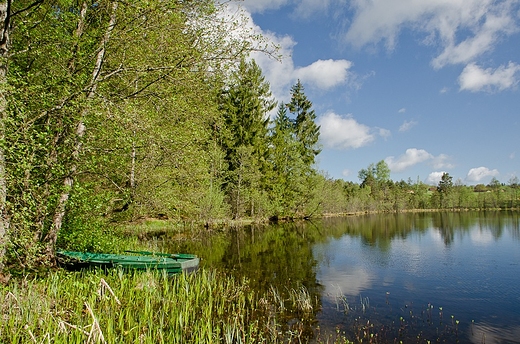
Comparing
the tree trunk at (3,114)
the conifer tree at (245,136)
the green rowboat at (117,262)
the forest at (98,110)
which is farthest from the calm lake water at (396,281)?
the conifer tree at (245,136)

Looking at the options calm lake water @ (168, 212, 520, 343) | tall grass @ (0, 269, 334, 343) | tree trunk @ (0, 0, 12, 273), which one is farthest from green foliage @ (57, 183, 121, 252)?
calm lake water @ (168, 212, 520, 343)

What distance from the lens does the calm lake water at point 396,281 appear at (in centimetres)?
899

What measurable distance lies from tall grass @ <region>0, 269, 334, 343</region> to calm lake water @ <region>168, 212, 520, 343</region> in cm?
200

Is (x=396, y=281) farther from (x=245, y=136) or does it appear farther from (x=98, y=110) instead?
(x=245, y=136)

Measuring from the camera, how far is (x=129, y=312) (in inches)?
261

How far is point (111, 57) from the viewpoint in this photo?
10453mm

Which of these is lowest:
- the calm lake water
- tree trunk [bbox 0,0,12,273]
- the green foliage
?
the calm lake water

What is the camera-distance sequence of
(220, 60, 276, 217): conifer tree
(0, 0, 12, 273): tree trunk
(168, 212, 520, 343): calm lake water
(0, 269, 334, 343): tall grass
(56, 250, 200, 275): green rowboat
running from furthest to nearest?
(220, 60, 276, 217): conifer tree, (56, 250, 200, 275): green rowboat, (168, 212, 520, 343): calm lake water, (0, 0, 12, 273): tree trunk, (0, 269, 334, 343): tall grass

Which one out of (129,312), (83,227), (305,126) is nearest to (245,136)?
(305,126)

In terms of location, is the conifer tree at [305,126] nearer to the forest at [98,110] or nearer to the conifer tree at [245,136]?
the conifer tree at [245,136]

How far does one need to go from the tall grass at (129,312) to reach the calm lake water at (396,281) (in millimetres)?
1996

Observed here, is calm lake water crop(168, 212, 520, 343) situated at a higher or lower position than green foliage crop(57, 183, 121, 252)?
lower

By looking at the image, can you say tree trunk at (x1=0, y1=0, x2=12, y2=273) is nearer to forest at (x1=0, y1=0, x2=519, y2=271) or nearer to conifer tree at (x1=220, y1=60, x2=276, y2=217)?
forest at (x1=0, y1=0, x2=519, y2=271)

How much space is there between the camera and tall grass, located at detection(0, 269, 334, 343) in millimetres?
5551
